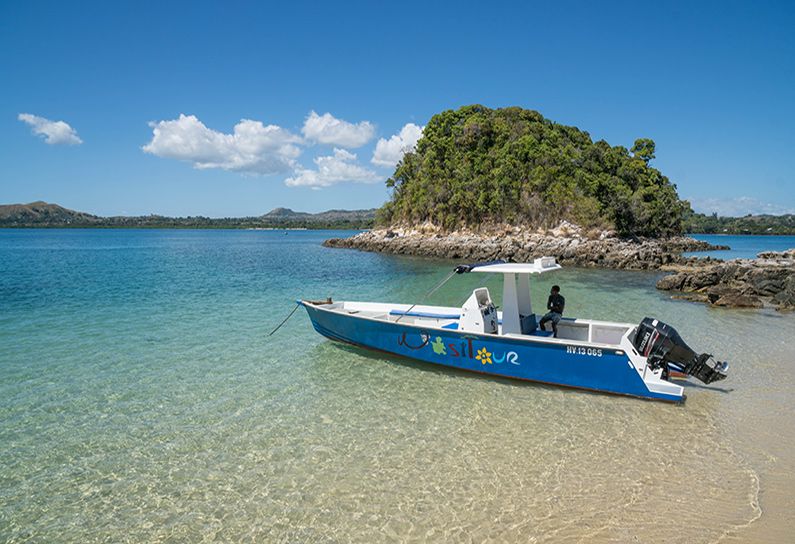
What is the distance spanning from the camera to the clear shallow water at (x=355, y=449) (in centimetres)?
539

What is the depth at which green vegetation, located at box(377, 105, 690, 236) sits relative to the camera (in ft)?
165

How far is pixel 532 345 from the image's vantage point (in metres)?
9.52

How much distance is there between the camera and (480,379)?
1030 centimetres

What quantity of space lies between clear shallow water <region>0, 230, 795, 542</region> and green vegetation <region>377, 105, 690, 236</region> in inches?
1544

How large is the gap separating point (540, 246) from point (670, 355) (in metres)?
36.8

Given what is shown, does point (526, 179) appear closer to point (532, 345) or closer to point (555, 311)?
point (555, 311)

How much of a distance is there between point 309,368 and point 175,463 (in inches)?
177

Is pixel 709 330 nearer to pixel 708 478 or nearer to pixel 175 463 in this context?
pixel 708 478

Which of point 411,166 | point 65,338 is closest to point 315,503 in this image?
point 65,338

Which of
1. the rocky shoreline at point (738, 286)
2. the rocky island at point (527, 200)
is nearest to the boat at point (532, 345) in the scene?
the rocky shoreline at point (738, 286)

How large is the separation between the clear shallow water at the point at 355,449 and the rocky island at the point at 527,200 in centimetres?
2986

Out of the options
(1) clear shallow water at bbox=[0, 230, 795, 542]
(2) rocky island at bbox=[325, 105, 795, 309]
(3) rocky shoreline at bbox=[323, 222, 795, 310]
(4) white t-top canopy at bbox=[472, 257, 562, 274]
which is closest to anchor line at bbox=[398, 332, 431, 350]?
(1) clear shallow water at bbox=[0, 230, 795, 542]

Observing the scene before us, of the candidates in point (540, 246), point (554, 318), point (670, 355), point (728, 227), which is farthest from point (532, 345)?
point (728, 227)

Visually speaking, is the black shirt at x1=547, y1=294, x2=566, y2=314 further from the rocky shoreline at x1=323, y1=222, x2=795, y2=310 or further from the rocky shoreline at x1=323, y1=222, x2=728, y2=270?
the rocky shoreline at x1=323, y1=222, x2=728, y2=270
